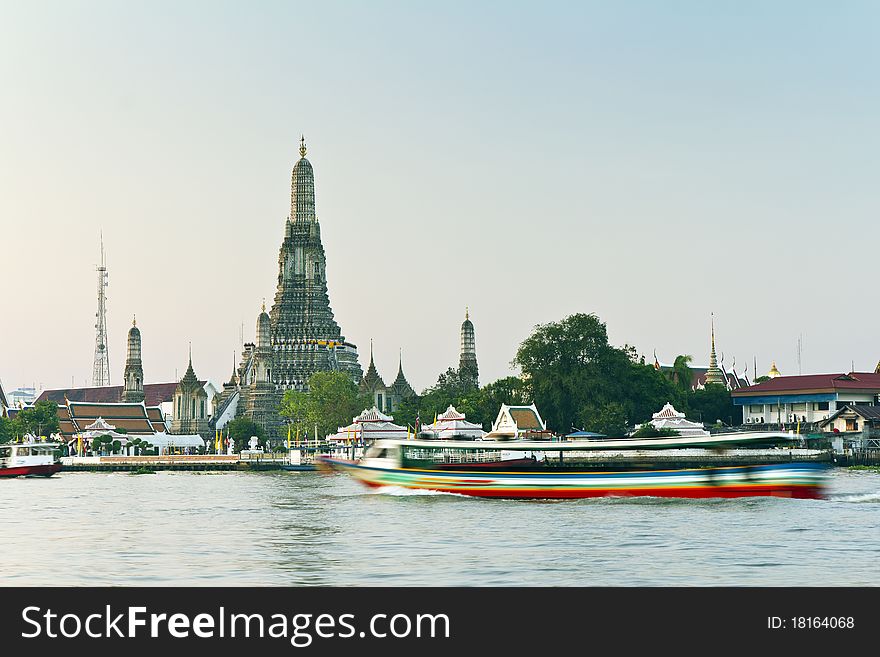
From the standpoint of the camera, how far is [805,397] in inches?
4321

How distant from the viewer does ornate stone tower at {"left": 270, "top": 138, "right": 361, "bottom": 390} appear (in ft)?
472

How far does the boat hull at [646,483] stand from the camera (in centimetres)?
4825

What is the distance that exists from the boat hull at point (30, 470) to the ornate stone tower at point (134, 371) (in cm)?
7095

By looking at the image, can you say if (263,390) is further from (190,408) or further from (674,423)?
(674,423)

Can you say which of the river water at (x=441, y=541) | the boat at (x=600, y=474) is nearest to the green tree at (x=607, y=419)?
the boat at (x=600, y=474)

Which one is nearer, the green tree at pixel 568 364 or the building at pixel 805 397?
the green tree at pixel 568 364

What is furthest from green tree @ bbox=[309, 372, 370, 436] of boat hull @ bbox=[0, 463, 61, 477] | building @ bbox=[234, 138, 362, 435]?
boat hull @ bbox=[0, 463, 61, 477]

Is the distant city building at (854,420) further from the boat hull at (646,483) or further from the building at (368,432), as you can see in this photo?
the boat hull at (646,483)

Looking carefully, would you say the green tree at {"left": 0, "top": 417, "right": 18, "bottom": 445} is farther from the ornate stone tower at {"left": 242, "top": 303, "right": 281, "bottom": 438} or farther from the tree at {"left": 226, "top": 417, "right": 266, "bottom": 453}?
the ornate stone tower at {"left": 242, "top": 303, "right": 281, "bottom": 438}

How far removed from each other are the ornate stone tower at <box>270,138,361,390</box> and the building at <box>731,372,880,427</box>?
161 ft
